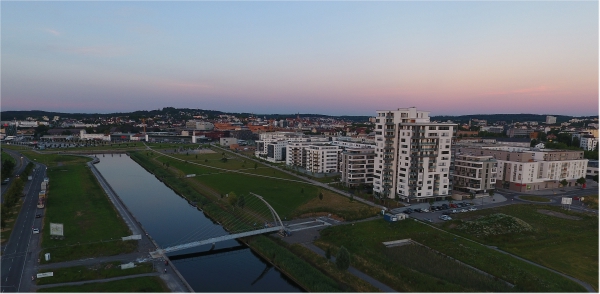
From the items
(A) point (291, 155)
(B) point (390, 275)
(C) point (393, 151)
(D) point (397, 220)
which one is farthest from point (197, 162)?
(B) point (390, 275)

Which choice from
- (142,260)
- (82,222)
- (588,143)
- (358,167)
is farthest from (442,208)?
(588,143)

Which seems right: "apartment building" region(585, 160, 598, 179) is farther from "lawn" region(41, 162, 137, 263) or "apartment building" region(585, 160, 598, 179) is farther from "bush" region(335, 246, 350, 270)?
"lawn" region(41, 162, 137, 263)

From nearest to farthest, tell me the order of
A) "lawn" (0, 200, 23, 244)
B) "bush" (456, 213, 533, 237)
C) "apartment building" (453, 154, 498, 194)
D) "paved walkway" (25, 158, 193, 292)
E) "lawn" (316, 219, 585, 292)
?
1. "lawn" (316, 219, 585, 292)
2. "paved walkway" (25, 158, 193, 292)
3. "lawn" (0, 200, 23, 244)
4. "bush" (456, 213, 533, 237)
5. "apartment building" (453, 154, 498, 194)

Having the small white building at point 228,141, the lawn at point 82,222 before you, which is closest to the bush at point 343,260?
the lawn at point 82,222

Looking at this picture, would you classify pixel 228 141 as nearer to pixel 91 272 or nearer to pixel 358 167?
pixel 358 167

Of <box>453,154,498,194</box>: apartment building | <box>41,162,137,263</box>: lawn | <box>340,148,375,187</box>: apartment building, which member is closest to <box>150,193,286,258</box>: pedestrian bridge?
<box>41,162,137,263</box>: lawn

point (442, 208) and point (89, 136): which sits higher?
point (442, 208)
